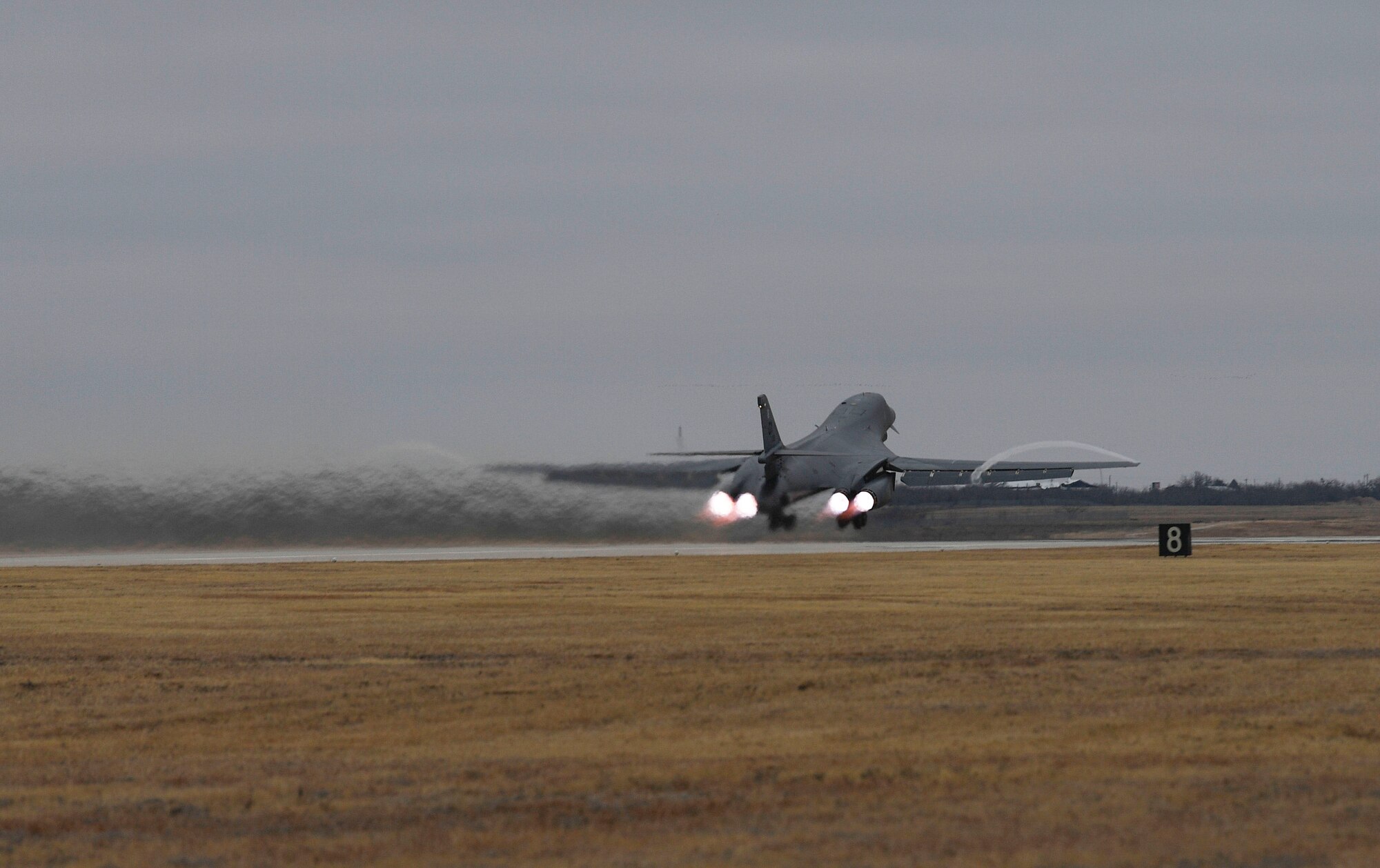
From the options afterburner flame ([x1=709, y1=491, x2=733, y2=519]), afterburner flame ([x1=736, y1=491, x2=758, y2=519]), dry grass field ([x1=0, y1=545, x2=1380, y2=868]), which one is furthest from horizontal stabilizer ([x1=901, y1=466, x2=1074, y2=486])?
dry grass field ([x1=0, y1=545, x2=1380, y2=868])

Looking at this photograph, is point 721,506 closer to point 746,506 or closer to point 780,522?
point 746,506

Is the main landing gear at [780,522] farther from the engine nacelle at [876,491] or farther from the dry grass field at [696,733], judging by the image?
the dry grass field at [696,733]

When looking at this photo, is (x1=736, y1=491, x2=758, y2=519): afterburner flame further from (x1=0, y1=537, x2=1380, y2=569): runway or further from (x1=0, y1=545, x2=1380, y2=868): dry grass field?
(x1=0, y1=545, x2=1380, y2=868): dry grass field

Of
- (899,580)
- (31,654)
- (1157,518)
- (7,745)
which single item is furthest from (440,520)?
(1157,518)

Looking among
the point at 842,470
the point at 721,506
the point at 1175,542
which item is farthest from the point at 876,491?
the point at 1175,542

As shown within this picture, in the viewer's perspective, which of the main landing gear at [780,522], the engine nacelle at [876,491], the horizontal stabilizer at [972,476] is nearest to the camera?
the main landing gear at [780,522]

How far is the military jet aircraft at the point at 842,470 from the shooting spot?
72250 mm

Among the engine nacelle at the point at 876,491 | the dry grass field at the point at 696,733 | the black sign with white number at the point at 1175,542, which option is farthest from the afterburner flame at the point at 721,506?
the dry grass field at the point at 696,733

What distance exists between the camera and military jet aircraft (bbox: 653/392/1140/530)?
237 feet

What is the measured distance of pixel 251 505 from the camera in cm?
6438

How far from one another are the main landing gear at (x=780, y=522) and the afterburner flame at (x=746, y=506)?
3397 millimetres

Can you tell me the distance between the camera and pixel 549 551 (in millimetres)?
66875

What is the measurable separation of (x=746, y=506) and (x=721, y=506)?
112cm

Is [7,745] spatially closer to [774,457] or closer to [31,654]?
[31,654]
